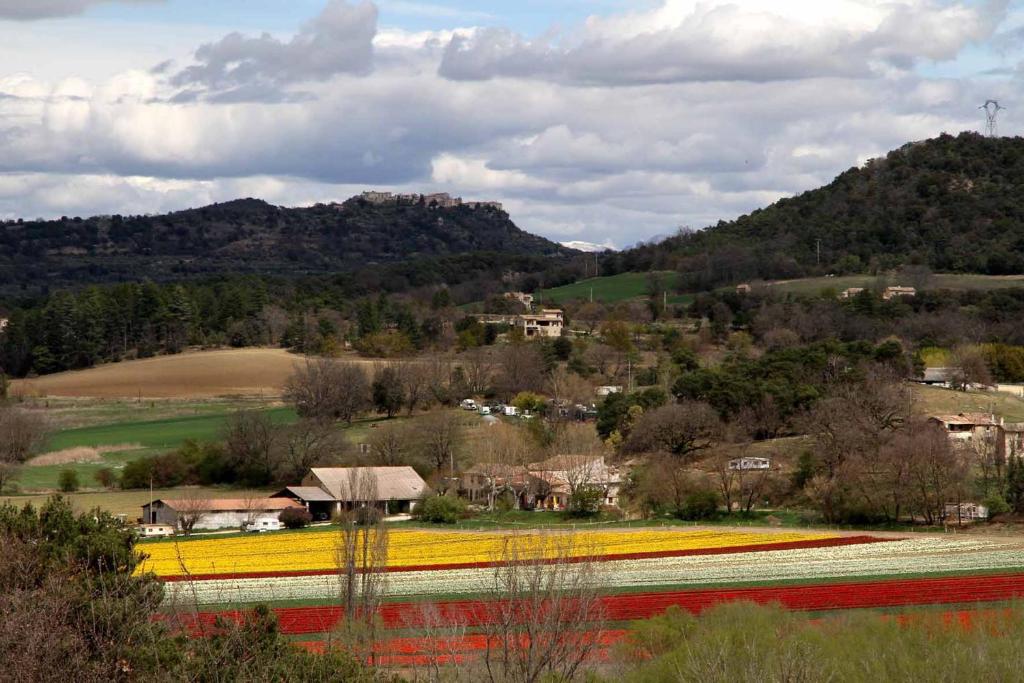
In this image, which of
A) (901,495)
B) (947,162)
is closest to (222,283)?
(947,162)

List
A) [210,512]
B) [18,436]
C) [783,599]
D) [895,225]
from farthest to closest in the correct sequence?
1. [895,225]
2. [18,436]
3. [210,512]
4. [783,599]

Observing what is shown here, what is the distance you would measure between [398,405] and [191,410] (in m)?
15.2

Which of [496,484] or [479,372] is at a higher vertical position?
[479,372]

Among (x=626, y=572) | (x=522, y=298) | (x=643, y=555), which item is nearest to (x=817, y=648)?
(x=626, y=572)

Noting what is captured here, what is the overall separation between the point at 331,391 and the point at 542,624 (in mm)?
67738

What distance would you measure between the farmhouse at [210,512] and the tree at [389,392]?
28.5 meters

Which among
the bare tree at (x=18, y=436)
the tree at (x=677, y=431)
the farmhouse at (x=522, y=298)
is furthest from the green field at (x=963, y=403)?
the farmhouse at (x=522, y=298)

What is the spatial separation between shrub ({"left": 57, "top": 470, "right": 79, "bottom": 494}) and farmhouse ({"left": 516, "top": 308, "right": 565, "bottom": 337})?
186ft

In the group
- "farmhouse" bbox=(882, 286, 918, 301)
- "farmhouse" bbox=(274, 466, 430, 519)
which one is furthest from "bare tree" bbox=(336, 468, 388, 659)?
"farmhouse" bbox=(882, 286, 918, 301)

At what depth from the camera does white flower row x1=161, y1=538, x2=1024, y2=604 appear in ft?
135

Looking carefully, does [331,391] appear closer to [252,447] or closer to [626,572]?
[252,447]

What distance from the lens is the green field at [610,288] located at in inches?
5886

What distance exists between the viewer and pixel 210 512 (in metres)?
62.8

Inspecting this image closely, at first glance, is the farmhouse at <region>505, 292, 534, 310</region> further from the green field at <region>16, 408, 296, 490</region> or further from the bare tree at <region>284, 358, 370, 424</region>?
the green field at <region>16, 408, 296, 490</region>
